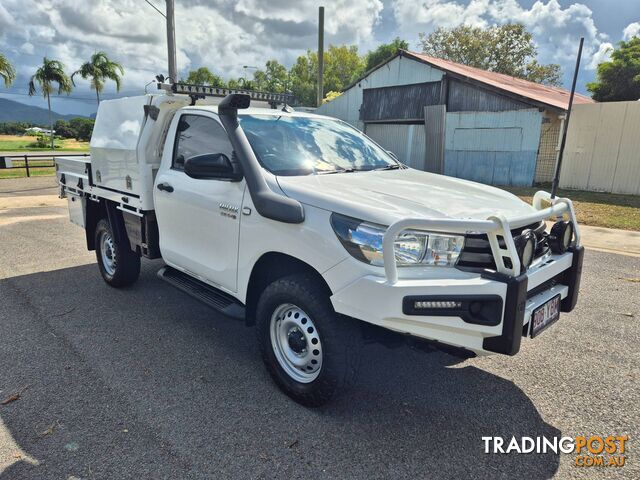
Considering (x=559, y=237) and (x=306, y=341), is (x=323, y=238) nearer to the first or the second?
(x=306, y=341)

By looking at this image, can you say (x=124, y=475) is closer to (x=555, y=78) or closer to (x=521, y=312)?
(x=521, y=312)

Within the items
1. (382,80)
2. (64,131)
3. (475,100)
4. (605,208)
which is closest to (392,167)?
(605,208)

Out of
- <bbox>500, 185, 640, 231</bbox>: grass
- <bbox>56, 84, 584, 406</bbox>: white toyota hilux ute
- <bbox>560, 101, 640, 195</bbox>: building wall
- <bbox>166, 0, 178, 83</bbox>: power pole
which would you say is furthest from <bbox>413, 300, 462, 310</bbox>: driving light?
<bbox>560, 101, 640, 195</bbox>: building wall

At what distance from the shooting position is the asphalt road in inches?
102

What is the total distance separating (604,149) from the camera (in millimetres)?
14688

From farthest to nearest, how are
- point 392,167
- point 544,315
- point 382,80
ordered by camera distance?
point 382,80 → point 392,167 → point 544,315

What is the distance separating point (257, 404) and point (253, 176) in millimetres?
1570

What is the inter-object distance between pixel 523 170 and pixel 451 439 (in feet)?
52.7

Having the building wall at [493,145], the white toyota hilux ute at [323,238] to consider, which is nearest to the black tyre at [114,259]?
the white toyota hilux ute at [323,238]

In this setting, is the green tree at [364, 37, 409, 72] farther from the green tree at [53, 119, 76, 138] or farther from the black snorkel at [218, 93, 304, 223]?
the black snorkel at [218, 93, 304, 223]

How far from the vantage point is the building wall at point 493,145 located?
16750mm

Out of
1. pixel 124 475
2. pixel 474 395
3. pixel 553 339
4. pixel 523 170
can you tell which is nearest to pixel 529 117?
pixel 523 170

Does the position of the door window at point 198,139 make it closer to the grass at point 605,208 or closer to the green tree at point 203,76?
the grass at point 605,208

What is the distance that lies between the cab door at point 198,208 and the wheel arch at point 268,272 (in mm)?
186
